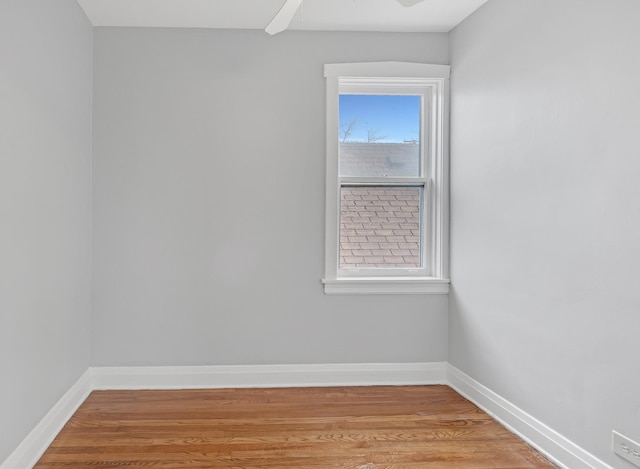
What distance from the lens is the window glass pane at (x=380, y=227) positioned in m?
3.54

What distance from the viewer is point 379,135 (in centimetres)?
357

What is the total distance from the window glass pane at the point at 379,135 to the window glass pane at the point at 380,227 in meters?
0.15

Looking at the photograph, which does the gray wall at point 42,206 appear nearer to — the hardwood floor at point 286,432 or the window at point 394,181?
the hardwood floor at point 286,432

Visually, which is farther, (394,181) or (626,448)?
(394,181)

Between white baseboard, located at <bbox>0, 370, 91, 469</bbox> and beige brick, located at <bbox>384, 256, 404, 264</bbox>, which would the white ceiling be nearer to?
beige brick, located at <bbox>384, 256, 404, 264</bbox>

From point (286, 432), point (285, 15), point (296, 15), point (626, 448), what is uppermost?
point (296, 15)

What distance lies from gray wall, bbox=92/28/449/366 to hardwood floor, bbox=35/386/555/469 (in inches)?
13.3

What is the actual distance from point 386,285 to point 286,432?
1.27 metres

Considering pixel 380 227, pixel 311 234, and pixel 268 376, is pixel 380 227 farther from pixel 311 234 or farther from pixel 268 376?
pixel 268 376

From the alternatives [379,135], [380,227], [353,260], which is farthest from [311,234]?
[379,135]

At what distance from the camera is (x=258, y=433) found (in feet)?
8.58

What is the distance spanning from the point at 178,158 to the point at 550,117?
7.60 ft

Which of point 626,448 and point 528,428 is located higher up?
point 626,448

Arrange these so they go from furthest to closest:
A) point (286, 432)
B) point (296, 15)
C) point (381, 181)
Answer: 1. point (381, 181)
2. point (296, 15)
3. point (286, 432)
